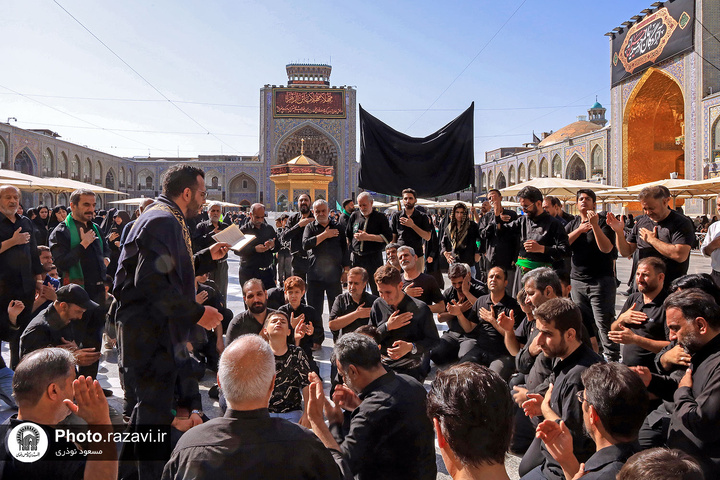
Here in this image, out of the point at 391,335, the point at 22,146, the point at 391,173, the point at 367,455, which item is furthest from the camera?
the point at 22,146

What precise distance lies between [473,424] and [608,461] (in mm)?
628

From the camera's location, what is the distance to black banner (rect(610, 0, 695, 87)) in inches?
768

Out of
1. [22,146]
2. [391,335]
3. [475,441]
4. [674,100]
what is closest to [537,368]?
[391,335]

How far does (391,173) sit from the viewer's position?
6.38 metres

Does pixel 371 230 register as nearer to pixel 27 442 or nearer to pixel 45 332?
pixel 45 332

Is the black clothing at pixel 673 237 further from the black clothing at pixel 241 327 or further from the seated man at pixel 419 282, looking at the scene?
the black clothing at pixel 241 327

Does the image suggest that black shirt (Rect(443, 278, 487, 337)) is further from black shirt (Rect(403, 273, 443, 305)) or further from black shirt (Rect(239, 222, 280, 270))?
black shirt (Rect(239, 222, 280, 270))

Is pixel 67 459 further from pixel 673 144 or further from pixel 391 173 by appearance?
pixel 673 144

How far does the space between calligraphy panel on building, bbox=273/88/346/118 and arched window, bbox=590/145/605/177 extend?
56.5ft

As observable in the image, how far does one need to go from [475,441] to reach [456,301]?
11.3 ft

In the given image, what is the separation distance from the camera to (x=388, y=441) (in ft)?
6.91

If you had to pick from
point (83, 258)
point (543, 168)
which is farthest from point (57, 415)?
point (543, 168)

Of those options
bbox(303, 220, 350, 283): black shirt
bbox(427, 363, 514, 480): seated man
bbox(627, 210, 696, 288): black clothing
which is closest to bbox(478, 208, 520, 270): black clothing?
bbox(627, 210, 696, 288): black clothing

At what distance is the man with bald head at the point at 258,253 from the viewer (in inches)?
236
